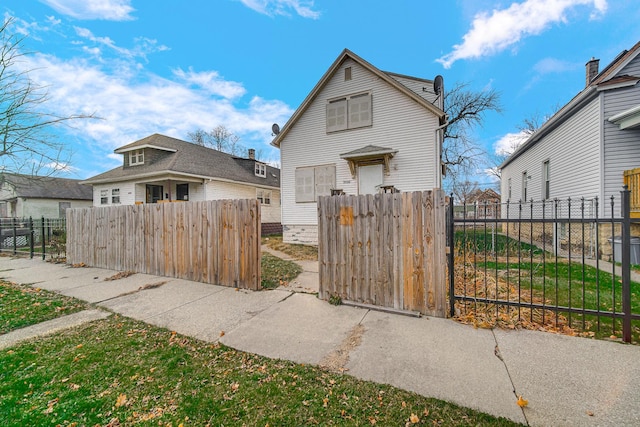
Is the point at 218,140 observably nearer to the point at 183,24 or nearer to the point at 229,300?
the point at 183,24

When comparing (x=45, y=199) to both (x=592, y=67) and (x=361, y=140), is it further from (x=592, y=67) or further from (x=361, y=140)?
(x=592, y=67)

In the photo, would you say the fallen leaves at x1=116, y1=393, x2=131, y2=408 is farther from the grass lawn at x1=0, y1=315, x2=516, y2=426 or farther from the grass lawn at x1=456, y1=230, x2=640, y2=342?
the grass lawn at x1=456, y1=230, x2=640, y2=342

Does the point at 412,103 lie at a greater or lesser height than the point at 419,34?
lesser

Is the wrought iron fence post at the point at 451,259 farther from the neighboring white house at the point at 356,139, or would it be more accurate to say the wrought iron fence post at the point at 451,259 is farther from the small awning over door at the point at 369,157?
the small awning over door at the point at 369,157

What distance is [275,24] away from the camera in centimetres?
1154

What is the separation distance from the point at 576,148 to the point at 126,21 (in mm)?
14973

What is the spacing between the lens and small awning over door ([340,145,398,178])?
34.2ft

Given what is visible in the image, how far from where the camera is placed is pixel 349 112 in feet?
37.8

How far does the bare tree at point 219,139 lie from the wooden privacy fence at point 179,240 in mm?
27977

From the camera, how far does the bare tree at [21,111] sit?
22.4ft

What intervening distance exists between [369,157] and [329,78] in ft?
13.5

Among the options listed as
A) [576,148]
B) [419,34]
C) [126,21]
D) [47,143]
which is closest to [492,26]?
[419,34]

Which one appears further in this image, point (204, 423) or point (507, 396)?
point (507, 396)

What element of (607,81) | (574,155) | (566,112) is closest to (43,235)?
(607,81)
